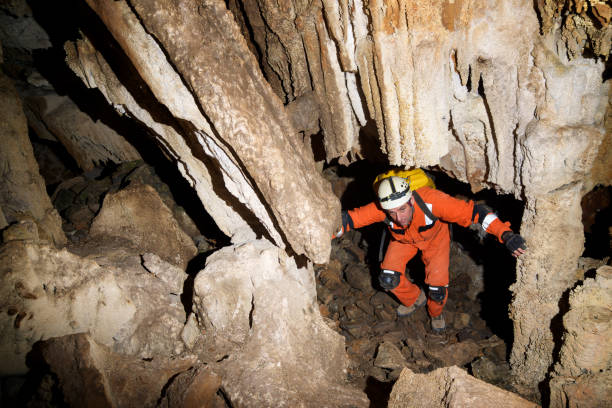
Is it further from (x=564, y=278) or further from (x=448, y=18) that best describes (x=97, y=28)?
(x=564, y=278)

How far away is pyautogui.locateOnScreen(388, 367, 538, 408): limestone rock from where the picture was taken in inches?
78.1

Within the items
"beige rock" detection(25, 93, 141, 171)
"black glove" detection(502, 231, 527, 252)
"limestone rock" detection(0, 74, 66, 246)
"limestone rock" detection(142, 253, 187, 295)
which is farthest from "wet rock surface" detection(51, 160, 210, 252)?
"black glove" detection(502, 231, 527, 252)

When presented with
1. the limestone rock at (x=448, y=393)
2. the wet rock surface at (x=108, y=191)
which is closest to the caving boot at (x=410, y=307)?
the limestone rock at (x=448, y=393)

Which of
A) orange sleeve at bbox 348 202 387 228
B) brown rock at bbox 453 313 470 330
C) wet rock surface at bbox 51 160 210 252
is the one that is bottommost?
brown rock at bbox 453 313 470 330

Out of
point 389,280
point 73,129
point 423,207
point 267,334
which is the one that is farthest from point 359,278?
point 73,129

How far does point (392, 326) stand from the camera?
15.6ft

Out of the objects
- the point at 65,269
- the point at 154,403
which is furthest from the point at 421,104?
the point at 65,269

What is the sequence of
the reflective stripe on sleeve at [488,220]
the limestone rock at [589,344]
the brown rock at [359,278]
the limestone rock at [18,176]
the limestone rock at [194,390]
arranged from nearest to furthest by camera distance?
the limestone rock at [194,390] < the limestone rock at [589,344] < the reflective stripe on sleeve at [488,220] < the limestone rock at [18,176] < the brown rock at [359,278]

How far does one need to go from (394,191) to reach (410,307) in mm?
2055

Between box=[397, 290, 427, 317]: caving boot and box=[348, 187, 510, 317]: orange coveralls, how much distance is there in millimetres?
105

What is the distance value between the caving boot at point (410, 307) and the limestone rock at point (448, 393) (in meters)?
2.74

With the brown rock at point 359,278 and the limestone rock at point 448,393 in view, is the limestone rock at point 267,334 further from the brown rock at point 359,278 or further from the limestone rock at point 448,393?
the brown rock at point 359,278

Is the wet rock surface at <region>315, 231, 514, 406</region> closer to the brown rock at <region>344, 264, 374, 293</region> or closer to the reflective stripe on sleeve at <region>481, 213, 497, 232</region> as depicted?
the brown rock at <region>344, 264, 374, 293</region>

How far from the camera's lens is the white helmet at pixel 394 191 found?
12.4 ft
